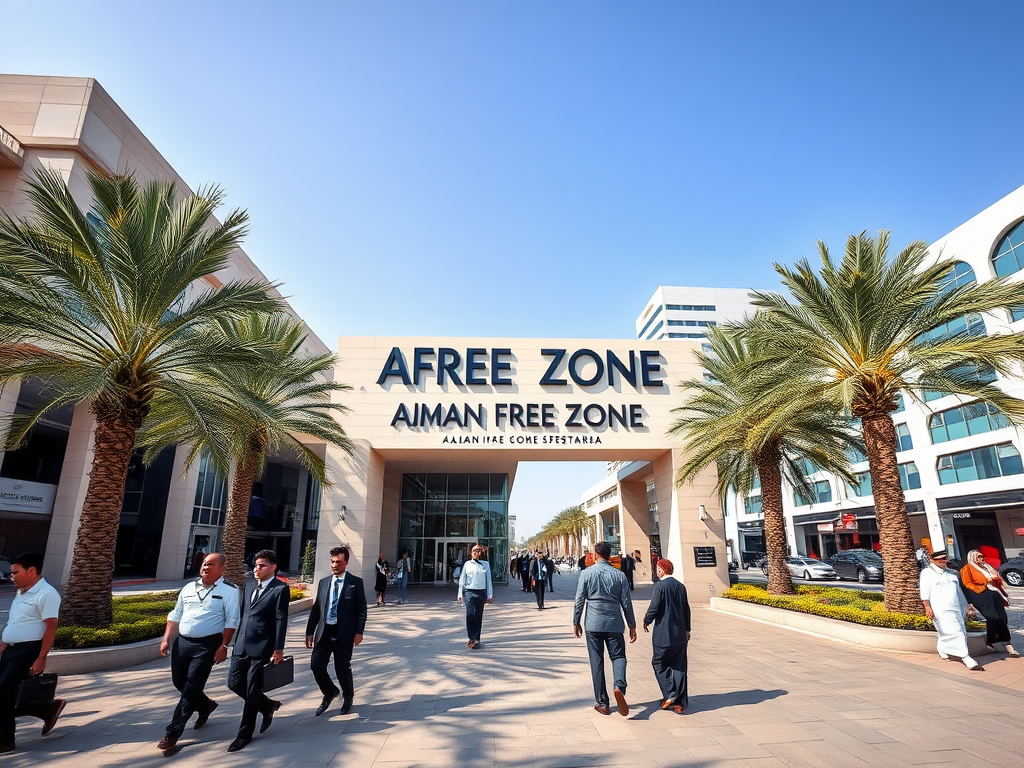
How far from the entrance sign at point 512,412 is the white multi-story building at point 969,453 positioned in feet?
26.5

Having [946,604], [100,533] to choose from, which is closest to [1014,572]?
[946,604]

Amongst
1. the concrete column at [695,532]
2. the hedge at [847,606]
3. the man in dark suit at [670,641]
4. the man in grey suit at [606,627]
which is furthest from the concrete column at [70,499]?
the hedge at [847,606]

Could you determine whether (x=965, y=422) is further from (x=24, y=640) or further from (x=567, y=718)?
(x=24, y=640)

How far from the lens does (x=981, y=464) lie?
28047mm

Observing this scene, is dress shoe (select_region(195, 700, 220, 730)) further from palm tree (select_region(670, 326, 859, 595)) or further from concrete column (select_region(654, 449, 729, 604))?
concrete column (select_region(654, 449, 729, 604))

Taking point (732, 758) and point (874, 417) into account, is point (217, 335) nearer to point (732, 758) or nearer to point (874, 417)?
→ point (732, 758)

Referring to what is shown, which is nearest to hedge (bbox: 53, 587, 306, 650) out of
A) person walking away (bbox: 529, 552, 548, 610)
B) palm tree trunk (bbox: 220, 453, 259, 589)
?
palm tree trunk (bbox: 220, 453, 259, 589)

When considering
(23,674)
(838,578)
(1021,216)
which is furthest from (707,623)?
(1021,216)

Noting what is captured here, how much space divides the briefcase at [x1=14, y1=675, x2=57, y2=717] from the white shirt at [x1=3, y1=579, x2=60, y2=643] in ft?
1.23

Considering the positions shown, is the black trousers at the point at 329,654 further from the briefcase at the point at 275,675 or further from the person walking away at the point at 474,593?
the person walking away at the point at 474,593

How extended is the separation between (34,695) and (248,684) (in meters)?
1.91

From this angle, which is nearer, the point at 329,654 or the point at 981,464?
the point at 329,654

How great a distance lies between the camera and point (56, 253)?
8414mm

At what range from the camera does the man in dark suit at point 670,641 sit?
5723 mm
